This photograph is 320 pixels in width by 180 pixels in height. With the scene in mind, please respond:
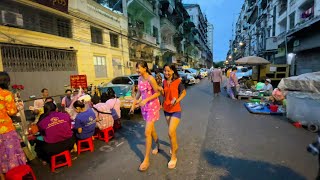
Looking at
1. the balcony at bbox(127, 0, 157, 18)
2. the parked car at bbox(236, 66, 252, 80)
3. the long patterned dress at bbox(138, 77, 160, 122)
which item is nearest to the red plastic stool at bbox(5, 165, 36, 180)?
the long patterned dress at bbox(138, 77, 160, 122)

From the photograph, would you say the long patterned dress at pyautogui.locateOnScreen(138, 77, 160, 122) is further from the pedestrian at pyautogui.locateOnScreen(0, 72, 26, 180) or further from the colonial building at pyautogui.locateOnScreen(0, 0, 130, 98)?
the colonial building at pyautogui.locateOnScreen(0, 0, 130, 98)

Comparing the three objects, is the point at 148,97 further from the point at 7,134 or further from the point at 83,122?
the point at 7,134

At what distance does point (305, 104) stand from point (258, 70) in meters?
10.6

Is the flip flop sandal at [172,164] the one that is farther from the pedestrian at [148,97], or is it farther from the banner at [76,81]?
the banner at [76,81]

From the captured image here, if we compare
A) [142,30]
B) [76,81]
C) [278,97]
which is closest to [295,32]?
[278,97]

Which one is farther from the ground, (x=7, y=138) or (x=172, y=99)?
(x=172, y=99)

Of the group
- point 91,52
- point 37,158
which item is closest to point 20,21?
point 91,52

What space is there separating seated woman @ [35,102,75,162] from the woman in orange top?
79.0 inches

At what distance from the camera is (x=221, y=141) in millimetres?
5027

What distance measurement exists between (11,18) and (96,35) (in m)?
7.41

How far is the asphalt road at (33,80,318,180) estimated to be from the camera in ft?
11.5

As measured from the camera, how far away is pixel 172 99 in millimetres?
3654

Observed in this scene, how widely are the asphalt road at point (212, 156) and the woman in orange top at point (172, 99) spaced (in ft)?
1.75

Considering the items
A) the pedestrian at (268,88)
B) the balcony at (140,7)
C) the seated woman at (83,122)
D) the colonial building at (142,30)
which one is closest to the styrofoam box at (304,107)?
the pedestrian at (268,88)
